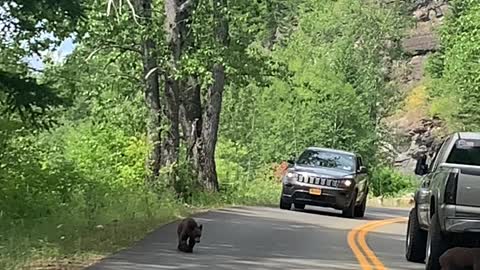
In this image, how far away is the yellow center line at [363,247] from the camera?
14.6m

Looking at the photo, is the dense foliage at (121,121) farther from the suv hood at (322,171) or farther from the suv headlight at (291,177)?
the suv hood at (322,171)

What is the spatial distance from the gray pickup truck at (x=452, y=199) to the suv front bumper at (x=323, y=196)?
1104cm

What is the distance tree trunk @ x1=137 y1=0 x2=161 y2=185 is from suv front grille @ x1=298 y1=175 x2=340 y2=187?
4.55 m

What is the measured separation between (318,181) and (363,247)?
884 centimetres

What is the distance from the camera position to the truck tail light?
484 inches

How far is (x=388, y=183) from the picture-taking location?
203 ft

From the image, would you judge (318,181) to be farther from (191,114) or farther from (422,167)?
(422,167)

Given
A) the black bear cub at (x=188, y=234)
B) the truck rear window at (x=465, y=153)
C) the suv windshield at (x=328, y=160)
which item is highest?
the suv windshield at (x=328, y=160)

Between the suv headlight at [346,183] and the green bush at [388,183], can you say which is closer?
the suv headlight at [346,183]

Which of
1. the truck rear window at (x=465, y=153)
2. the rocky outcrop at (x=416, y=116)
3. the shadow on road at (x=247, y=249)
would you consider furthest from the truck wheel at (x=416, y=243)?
the rocky outcrop at (x=416, y=116)

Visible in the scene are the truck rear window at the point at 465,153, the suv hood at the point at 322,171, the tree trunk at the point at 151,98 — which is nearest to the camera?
the truck rear window at the point at 465,153

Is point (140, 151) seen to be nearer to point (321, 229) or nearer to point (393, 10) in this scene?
point (321, 229)

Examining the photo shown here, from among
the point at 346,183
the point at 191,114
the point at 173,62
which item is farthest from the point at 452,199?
the point at 191,114

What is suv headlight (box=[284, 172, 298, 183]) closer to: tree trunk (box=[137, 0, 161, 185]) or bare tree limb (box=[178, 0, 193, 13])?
tree trunk (box=[137, 0, 161, 185])
